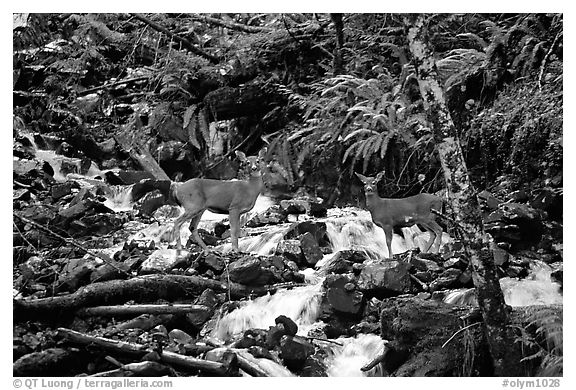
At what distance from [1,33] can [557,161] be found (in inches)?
130

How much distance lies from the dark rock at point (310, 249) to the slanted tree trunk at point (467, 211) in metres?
0.83

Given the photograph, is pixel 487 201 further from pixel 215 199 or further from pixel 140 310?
pixel 140 310

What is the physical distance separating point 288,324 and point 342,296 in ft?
1.12

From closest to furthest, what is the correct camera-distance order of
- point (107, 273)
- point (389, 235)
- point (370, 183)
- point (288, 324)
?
1. point (288, 324)
2. point (107, 273)
3. point (389, 235)
4. point (370, 183)

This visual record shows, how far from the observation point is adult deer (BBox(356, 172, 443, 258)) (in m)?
3.40

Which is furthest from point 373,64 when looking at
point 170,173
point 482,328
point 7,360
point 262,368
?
point 7,360

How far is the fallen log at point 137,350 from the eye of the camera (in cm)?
307

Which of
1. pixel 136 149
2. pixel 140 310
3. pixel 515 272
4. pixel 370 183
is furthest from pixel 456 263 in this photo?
pixel 136 149

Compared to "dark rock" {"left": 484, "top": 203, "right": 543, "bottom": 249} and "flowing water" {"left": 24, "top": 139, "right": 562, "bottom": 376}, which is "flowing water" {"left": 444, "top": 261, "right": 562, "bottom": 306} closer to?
"flowing water" {"left": 24, "top": 139, "right": 562, "bottom": 376}

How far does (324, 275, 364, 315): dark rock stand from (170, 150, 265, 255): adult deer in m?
0.60

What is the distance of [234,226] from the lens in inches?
137

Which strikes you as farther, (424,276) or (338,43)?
(338,43)

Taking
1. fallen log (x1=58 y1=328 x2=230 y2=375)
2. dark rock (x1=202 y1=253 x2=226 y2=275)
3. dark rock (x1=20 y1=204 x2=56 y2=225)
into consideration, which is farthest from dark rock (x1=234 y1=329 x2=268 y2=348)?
dark rock (x1=20 y1=204 x2=56 y2=225)

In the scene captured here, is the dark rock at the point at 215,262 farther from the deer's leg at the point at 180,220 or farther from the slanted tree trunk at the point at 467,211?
the slanted tree trunk at the point at 467,211
